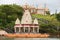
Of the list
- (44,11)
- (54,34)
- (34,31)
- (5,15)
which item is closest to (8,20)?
(5,15)

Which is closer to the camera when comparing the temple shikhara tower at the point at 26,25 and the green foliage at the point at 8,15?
the temple shikhara tower at the point at 26,25

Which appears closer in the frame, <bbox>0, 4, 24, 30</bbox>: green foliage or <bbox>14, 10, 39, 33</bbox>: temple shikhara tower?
<bbox>14, 10, 39, 33</bbox>: temple shikhara tower

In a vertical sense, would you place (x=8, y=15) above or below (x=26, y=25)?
above

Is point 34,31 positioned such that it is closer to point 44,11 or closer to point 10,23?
point 10,23

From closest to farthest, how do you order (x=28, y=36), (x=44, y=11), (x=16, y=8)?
(x=28, y=36) → (x=16, y=8) → (x=44, y=11)

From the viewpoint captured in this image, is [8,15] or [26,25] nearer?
[26,25]

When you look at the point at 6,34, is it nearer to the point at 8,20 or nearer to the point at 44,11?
the point at 8,20

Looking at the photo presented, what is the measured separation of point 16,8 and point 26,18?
15.2m

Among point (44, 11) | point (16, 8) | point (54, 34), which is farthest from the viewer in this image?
point (44, 11)

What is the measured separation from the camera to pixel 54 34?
274ft

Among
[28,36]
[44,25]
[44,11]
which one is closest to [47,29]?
[44,25]

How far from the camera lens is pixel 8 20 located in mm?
92375

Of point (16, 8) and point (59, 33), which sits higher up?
point (16, 8)

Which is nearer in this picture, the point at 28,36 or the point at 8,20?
the point at 28,36
